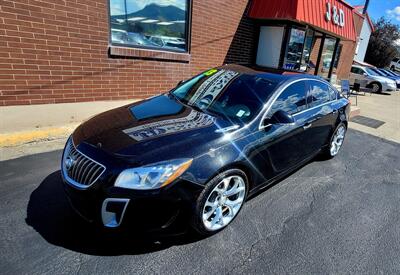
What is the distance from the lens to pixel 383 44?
33.2 metres

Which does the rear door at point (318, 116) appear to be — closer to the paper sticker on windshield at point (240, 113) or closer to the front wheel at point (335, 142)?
the front wheel at point (335, 142)

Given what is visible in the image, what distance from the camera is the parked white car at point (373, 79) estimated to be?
1638 centimetres

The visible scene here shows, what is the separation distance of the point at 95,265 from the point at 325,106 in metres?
3.61

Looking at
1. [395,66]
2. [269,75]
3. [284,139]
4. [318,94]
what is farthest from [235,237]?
[395,66]

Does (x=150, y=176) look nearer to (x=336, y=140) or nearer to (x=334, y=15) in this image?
(x=336, y=140)

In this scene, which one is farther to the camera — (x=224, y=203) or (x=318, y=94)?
(x=318, y=94)

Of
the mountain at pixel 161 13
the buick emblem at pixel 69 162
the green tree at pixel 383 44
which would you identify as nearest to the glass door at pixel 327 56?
the mountain at pixel 161 13

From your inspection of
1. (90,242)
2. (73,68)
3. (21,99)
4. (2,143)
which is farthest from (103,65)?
(90,242)

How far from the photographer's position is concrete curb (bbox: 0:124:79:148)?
161 inches

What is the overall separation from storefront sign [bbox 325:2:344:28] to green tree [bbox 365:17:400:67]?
29837mm

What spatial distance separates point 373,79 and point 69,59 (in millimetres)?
17694

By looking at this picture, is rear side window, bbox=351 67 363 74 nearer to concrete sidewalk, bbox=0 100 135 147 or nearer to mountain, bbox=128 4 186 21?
mountain, bbox=128 4 186 21

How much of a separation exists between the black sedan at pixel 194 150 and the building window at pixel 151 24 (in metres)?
2.71

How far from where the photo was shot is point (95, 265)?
2.14 meters
